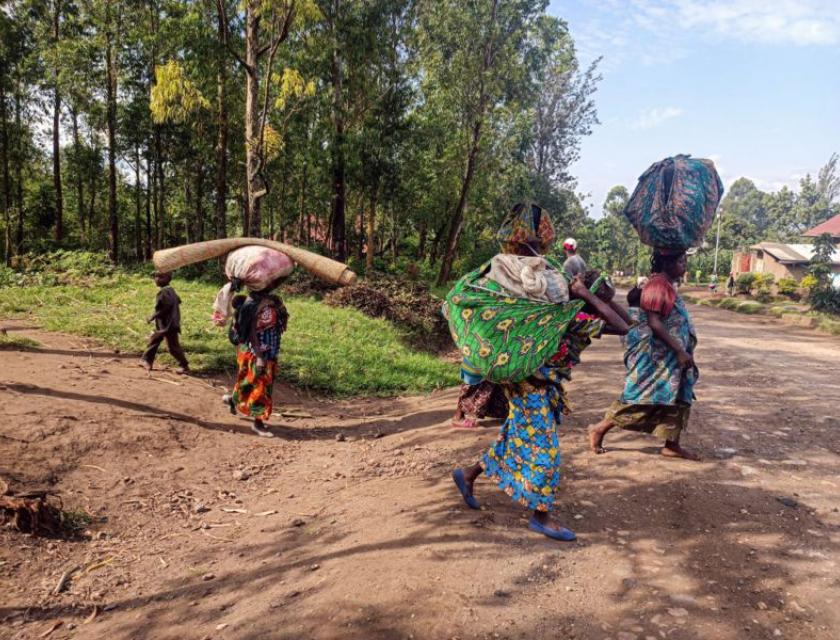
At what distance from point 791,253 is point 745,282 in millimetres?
7904

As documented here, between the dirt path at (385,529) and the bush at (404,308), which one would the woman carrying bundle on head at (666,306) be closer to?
the dirt path at (385,529)

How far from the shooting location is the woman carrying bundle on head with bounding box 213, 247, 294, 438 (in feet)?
16.7

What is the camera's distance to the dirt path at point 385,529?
2527mm

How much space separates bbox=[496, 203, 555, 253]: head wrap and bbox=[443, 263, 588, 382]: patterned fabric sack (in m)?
0.29

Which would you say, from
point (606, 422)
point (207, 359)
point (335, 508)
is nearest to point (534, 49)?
point (207, 359)

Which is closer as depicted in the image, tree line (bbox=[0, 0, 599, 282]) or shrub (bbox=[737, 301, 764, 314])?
tree line (bbox=[0, 0, 599, 282])

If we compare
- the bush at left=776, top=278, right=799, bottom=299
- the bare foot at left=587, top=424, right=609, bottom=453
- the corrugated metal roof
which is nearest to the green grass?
the bare foot at left=587, top=424, right=609, bottom=453

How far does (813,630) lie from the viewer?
242 centimetres

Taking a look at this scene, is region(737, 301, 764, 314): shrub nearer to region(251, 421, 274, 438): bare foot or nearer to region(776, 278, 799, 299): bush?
region(776, 278, 799, 299): bush

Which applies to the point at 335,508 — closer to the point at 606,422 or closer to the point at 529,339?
the point at 529,339

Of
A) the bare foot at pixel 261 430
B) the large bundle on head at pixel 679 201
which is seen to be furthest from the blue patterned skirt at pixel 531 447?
the bare foot at pixel 261 430

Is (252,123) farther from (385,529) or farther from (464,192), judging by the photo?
(385,529)

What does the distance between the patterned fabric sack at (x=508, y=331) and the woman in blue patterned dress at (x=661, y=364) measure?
1301 mm

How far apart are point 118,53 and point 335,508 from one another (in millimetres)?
20761
